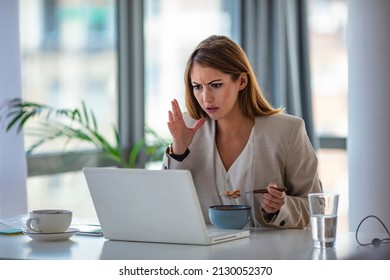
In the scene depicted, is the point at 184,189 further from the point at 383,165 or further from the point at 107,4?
the point at 107,4

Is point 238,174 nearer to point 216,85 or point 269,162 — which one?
point 269,162

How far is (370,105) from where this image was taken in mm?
4191

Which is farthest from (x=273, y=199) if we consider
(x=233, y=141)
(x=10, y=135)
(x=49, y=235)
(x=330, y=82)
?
(x=330, y=82)

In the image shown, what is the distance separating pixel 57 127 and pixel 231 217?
2.62 m

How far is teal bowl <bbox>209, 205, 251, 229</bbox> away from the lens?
98.7 inches

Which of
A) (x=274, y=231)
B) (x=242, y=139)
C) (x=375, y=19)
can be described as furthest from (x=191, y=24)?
(x=274, y=231)

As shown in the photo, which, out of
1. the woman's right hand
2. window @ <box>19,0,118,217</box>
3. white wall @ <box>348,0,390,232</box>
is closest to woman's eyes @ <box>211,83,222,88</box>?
the woman's right hand

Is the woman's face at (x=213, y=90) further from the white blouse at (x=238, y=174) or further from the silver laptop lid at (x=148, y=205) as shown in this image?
the silver laptop lid at (x=148, y=205)

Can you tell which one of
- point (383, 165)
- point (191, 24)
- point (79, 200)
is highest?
point (191, 24)

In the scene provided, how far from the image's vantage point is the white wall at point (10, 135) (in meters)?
3.81

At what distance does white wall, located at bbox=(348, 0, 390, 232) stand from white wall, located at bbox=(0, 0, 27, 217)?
5.66 ft

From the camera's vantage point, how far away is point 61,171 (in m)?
5.02

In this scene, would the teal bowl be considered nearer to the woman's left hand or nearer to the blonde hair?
the woman's left hand

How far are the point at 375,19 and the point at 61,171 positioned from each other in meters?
2.13
